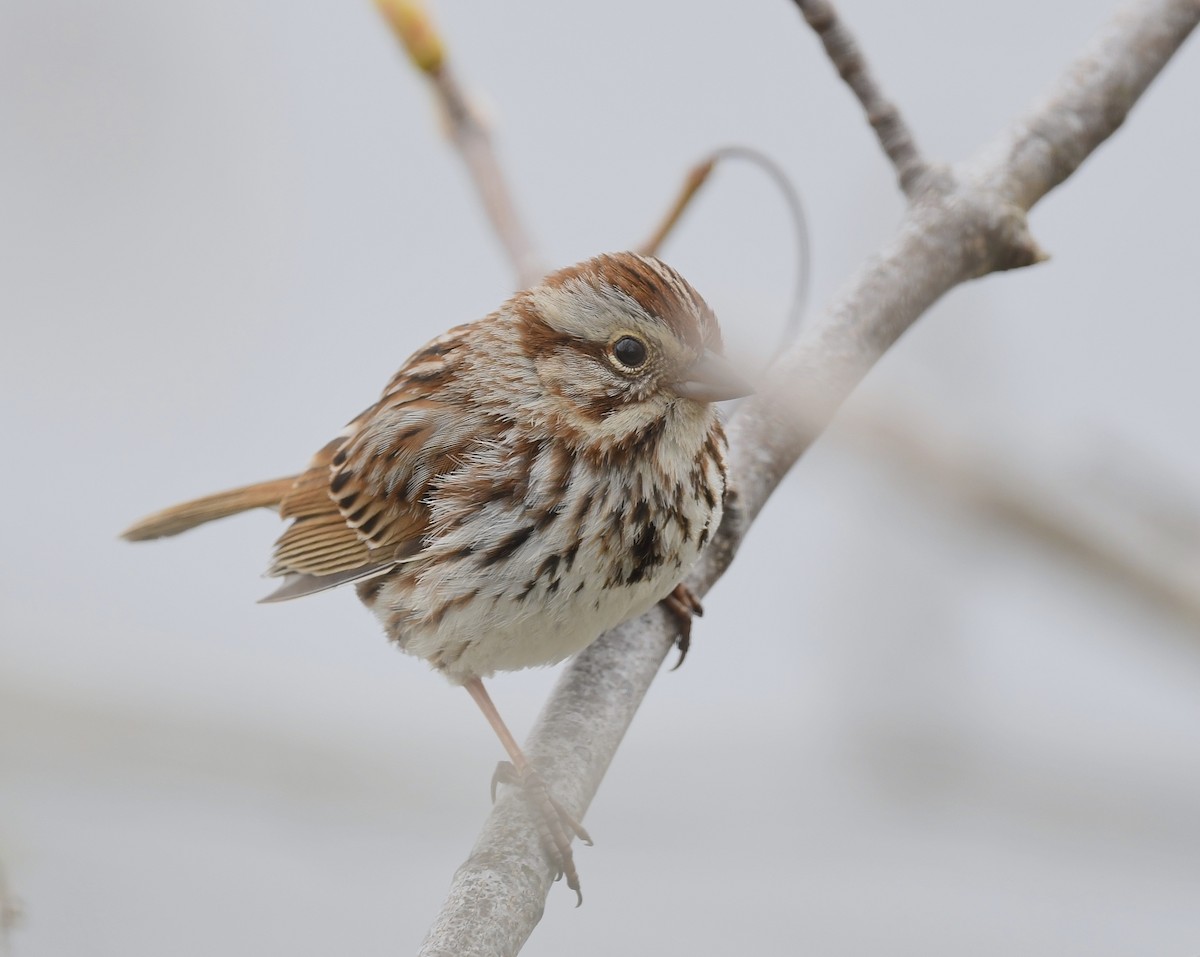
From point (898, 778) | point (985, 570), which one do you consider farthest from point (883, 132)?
point (898, 778)

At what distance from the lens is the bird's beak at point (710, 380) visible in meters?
2.24

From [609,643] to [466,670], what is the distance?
1.05ft

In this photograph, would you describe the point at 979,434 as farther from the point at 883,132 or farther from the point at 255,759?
the point at 255,759

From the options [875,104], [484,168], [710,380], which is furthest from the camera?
[484,168]

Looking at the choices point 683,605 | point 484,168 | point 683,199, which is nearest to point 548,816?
point 683,605

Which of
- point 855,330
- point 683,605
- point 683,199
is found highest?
point 683,199

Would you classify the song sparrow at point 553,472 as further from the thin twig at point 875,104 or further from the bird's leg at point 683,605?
the thin twig at point 875,104

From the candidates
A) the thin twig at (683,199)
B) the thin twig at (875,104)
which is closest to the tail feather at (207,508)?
the thin twig at (683,199)

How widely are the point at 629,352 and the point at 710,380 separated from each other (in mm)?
153

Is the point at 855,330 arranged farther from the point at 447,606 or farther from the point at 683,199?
the point at 447,606

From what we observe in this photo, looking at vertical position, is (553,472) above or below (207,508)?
below

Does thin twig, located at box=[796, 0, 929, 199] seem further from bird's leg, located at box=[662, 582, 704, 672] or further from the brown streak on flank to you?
the brown streak on flank

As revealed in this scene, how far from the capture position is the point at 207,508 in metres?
3.20

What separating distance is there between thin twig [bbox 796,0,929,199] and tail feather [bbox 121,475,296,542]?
1.51 meters
